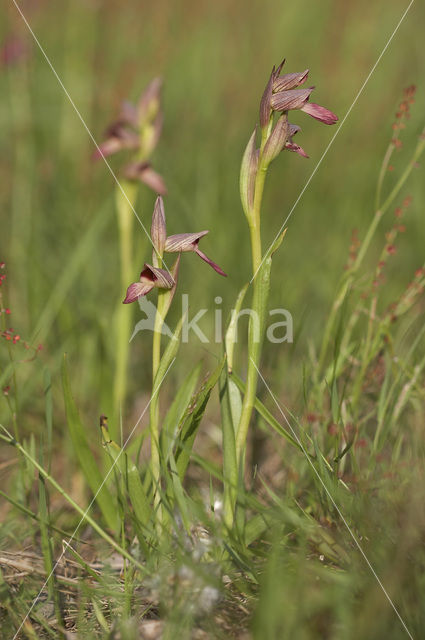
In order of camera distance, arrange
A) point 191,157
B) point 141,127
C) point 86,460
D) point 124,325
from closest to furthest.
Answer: point 86,460
point 124,325
point 141,127
point 191,157

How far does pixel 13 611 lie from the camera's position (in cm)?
90

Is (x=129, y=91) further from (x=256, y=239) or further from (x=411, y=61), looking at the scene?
(x=256, y=239)

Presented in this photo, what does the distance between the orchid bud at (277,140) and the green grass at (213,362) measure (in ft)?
1.07

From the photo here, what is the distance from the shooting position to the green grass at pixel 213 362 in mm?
866

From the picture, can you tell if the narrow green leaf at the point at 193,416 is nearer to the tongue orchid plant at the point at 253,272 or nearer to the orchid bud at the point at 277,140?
the tongue orchid plant at the point at 253,272

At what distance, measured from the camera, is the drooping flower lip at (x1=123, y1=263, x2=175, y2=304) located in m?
0.91

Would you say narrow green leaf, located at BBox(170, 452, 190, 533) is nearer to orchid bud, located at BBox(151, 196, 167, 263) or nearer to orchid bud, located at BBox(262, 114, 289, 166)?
orchid bud, located at BBox(151, 196, 167, 263)

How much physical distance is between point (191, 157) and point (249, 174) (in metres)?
1.62

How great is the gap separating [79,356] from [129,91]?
1.46 meters

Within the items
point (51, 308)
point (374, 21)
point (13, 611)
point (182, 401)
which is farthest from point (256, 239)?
point (374, 21)

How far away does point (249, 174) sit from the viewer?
94cm

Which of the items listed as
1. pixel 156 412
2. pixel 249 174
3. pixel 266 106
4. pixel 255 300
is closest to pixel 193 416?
pixel 156 412

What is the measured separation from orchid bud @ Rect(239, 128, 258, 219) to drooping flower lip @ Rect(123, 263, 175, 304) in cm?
17

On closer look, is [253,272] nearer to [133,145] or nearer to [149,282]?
[149,282]
